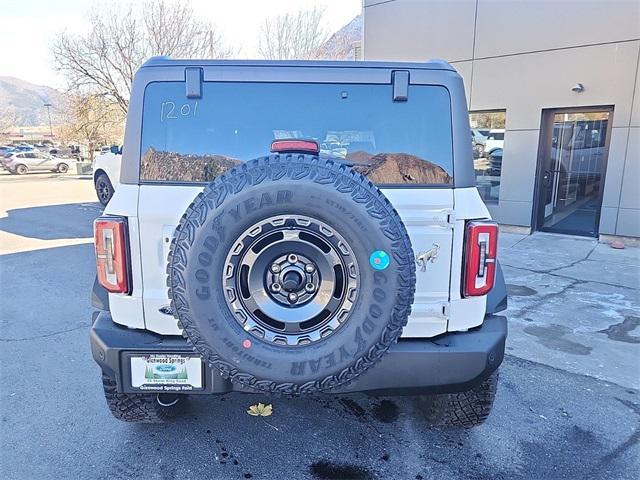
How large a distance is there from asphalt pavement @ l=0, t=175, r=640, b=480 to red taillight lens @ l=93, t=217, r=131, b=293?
1.04 metres

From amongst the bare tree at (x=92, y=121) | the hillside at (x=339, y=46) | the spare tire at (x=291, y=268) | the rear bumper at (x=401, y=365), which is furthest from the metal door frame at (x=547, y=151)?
the bare tree at (x=92, y=121)

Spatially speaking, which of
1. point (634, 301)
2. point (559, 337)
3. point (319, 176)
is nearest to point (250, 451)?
point (319, 176)

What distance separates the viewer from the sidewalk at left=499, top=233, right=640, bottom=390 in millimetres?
3752

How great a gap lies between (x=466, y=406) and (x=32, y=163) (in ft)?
109

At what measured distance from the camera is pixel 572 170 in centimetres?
884

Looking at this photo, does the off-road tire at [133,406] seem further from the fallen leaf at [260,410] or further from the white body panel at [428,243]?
the white body panel at [428,243]

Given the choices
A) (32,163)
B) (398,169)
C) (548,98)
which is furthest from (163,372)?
(32,163)

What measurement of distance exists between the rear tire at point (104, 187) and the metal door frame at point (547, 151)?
380 inches

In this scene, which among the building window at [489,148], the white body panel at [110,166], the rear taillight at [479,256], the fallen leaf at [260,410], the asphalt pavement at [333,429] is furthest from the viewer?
the white body panel at [110,166]

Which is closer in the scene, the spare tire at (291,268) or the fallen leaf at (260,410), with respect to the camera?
the spare tire at (291,268)

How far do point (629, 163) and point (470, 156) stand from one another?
7.37m

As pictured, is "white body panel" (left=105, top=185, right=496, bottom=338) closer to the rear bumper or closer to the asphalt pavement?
the rear bumper

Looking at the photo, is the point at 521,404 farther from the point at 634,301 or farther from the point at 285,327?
the point at 634,301

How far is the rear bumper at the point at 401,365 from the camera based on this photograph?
2.08 m
